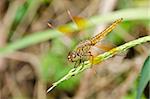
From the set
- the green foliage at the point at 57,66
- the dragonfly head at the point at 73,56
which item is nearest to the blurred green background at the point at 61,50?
the green foliage at the point at 57,66

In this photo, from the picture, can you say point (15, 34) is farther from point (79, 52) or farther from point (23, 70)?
point (79, 52)

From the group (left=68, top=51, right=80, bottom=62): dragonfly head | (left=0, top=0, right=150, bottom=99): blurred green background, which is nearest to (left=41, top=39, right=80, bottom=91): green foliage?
(left=0, top=0, right=150, bottom=99): blurred green background

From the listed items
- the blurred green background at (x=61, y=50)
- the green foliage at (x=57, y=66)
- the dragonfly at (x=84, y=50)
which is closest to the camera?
the dragonfly at (x=84, y=50)

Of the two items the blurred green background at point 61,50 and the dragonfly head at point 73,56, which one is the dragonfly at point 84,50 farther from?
the blurred green background at point 61,50

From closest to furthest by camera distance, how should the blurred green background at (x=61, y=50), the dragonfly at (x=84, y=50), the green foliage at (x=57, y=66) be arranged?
1. the dragonfly at (x=84, y=50)
2. the blurred green background at (x=61, y=50)
3. the green foliage at (x=57, y=66)

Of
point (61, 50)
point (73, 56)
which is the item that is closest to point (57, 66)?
A: point (61, 50)

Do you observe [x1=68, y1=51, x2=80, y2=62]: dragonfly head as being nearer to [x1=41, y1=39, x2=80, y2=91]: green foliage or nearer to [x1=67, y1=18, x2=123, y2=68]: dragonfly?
[x1=67, y1=18, x2=123, y2=68]: dragonfly

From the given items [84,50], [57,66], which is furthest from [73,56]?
[57,66]

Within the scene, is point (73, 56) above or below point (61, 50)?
above

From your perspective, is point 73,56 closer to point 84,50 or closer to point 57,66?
point 84,50

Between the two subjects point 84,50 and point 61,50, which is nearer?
point 84,50

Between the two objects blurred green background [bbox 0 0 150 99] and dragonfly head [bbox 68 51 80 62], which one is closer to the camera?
dragonfly head [bbox 68 51 80 62]

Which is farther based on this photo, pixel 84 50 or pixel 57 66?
pixel 57 66
